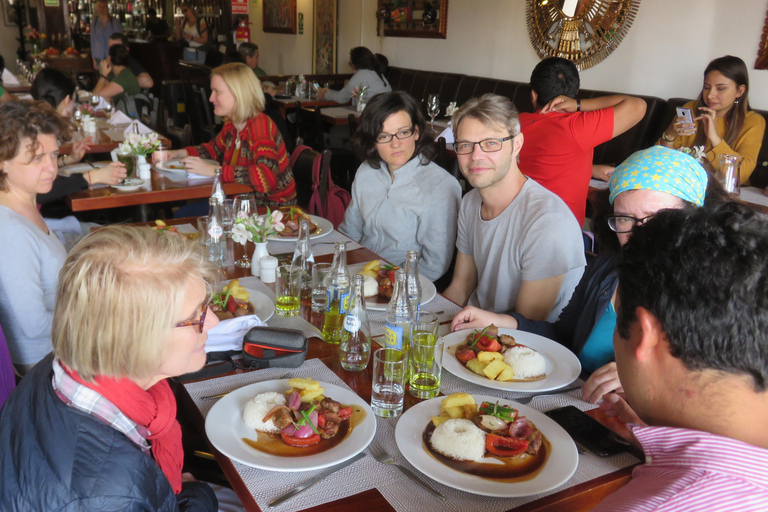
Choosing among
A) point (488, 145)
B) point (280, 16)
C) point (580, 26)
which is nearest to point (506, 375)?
point (488, 145)

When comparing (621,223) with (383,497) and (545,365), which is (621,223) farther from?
(383,497)

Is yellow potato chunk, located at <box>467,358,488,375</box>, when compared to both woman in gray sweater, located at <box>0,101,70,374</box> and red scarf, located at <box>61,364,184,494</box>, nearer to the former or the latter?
red scarf, located at <box>61,364,184,494</box>

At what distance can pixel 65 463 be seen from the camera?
3.19ft

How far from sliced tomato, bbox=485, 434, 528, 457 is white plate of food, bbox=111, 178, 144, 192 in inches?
97.9

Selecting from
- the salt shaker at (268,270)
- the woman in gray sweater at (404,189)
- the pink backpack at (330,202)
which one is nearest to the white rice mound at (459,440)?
the salt shaker at (268,270)

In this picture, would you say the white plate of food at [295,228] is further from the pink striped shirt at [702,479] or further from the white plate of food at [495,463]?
the pink striped shirt at [702,479]

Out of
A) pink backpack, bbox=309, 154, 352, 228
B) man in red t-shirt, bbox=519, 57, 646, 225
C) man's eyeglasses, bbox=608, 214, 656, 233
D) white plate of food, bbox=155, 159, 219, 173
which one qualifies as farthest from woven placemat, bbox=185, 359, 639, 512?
white plate of food, bbox=155, 159, 219, 173

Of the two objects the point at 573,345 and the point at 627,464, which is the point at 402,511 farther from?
the point at 573,345

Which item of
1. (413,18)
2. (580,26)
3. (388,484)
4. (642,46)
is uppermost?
(413,18)

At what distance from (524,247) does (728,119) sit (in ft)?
9.61

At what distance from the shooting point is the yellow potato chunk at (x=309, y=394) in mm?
1314

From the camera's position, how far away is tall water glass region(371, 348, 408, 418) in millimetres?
1345

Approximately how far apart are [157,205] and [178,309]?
11.6ft

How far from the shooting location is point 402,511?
3.46 ft
